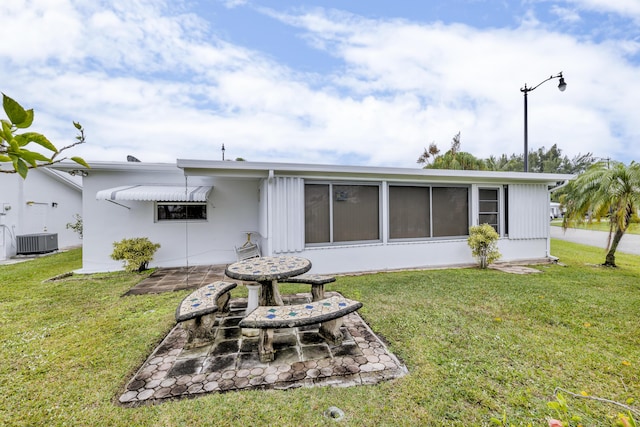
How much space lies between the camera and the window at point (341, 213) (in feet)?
28.1

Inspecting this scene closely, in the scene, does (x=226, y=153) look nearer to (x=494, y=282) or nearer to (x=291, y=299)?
(x=291, y=299)

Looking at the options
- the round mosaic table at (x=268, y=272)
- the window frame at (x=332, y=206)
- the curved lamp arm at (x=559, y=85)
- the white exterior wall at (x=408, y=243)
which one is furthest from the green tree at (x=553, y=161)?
the round mosaic table at (x=268, y=272)

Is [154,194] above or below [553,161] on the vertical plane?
below

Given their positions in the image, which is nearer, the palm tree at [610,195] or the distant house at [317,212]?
the distant house at [317,212]

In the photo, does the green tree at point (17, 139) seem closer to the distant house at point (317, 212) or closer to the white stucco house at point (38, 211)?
the distant house at point (317, 212)

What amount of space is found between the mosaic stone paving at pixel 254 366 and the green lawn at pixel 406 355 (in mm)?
176

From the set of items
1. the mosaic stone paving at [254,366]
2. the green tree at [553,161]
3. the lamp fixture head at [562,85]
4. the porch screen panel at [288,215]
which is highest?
the green tree at [553,161]

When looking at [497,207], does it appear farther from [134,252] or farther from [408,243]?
[134,252]

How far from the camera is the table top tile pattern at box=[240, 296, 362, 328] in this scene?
145 inches

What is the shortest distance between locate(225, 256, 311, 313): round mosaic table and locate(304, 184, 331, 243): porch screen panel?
10.0 feet

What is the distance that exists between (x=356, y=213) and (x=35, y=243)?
1506 centimetres

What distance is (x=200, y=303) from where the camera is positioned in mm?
4383

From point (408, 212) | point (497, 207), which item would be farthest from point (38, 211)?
point (497, 207)

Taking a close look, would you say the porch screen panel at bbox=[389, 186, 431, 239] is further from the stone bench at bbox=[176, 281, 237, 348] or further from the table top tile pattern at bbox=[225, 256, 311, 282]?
the stone bench at bbox=[176, 281, 237, 348]
